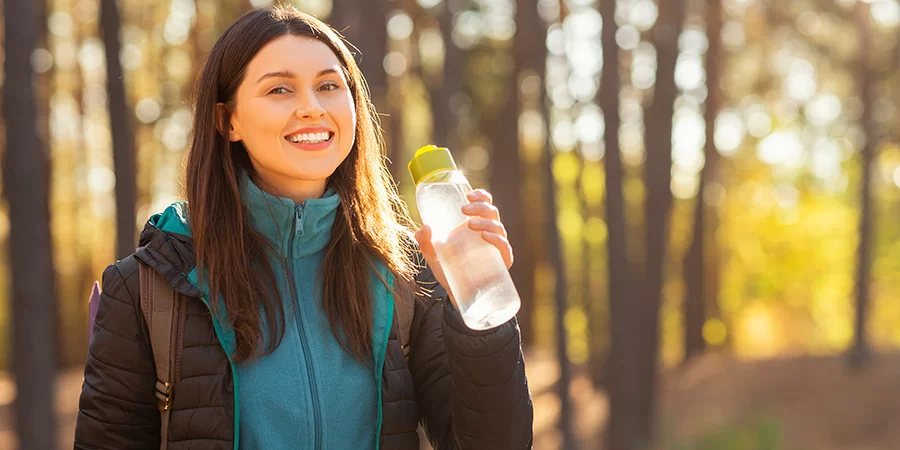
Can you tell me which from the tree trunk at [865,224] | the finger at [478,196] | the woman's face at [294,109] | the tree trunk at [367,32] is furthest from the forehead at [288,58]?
the tree trunk at [865,224]

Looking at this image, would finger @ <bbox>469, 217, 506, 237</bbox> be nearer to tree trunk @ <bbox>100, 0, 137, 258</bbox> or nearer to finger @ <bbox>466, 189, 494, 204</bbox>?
finger @ <bbox>466, 189, 494, 204</bbox>

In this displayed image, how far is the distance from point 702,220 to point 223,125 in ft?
66.0

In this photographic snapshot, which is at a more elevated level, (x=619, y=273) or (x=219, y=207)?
(x=219, y=207)

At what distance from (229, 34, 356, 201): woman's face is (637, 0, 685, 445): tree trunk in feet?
42.2

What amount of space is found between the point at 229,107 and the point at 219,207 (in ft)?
0.85

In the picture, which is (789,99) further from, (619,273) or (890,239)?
(890,239)

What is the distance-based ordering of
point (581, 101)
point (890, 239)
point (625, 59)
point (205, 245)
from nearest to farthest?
point (205, 245), point (581, 101), point (625, 59), point (890, 239)

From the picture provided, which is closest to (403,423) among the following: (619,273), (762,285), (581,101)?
(619,273)

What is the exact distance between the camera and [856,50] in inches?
843

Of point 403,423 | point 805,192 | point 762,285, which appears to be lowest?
point 762,285

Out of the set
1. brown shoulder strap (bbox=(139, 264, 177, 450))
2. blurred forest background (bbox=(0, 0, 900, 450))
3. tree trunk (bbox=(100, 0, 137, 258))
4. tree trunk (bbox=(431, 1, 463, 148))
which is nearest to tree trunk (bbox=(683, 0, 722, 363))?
blurred forest background (bbox=(0, 0, 900, 450))

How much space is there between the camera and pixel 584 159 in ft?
83.3

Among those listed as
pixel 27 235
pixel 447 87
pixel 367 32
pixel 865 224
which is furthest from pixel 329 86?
pixel 865 224

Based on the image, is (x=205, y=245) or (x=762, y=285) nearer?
(x=205, y=245)
